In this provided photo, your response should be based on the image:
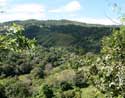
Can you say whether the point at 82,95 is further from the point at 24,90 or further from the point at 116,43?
the point at 116,43

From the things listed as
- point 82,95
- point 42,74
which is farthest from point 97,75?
point 42,74

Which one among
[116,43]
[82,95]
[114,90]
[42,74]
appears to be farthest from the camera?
[42,74]

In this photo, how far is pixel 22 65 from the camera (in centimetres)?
16238

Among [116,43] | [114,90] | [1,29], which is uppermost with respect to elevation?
[1,29]

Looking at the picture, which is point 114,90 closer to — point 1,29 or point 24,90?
point 1,29

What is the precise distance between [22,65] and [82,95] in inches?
2021

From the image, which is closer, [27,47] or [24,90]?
[27,47]

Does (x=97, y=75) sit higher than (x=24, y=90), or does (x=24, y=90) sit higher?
(x=97, y=75)

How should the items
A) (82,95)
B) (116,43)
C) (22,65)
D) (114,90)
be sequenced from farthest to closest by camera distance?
(22,65) < (82,95) < (116,43) < (114,90)

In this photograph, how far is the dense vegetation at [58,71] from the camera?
403 inches

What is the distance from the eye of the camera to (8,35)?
10172 millimetres

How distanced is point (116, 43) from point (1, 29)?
842 centimetres

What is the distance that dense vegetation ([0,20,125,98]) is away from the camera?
10.2 meters

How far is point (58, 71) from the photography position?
155250 millimetres
